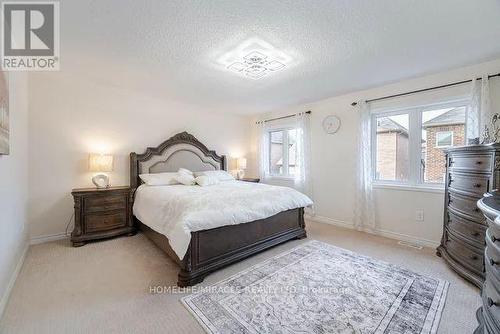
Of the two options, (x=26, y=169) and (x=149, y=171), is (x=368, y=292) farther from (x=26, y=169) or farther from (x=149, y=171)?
(x=26, y=169)

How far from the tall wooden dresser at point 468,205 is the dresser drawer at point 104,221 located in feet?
13.8

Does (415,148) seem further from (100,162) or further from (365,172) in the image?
(100,162)

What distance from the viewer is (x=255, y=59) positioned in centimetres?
249

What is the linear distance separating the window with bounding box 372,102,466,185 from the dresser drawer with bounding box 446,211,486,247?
0.86 meters

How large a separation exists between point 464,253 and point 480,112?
65.0 inches

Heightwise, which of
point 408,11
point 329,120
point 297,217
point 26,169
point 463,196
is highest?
point 408,11

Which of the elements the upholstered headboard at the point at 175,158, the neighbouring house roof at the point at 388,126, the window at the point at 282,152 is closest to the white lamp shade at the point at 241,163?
the upholstered headboard at the point at 175,158

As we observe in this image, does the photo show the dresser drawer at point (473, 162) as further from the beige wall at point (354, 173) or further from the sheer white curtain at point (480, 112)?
the beige wall at point (354, 173)

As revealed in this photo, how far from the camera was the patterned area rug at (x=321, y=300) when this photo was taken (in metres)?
1.60

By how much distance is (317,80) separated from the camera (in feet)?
10.6

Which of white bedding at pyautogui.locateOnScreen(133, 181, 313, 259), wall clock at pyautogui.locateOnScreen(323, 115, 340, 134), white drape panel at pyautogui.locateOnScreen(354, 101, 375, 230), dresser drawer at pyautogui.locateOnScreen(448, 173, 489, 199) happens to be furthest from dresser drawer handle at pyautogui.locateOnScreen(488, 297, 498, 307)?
wall clock at pyautogui.locateOnScreen(323, 115, 340, 134)

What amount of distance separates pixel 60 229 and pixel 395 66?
5.09 metres

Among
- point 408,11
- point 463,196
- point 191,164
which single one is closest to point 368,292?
point 463,196

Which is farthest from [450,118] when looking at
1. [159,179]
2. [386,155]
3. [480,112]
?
[159,179]
